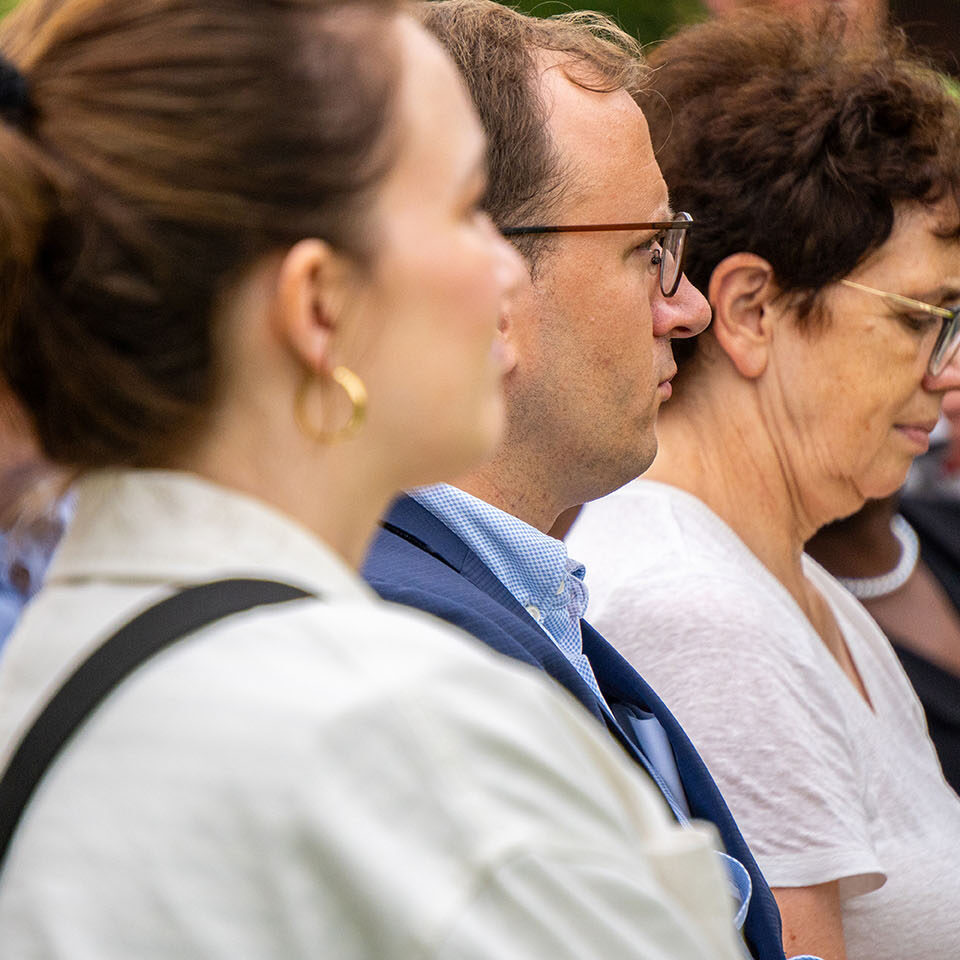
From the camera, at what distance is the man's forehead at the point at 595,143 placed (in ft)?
6.40

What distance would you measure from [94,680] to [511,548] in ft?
3.14

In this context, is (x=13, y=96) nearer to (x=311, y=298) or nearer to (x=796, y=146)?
(x=311, y=298)

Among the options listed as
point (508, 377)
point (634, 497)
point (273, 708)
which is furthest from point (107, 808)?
point (634, 497)

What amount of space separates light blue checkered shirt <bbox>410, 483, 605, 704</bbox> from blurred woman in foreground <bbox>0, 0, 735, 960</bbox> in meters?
0.63

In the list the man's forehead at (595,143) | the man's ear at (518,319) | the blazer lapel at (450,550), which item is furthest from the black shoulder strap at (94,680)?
the man's forehead at (595,143)

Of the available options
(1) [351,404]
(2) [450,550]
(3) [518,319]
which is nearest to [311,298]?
(1) [351,404]

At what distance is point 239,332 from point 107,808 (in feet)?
1.09

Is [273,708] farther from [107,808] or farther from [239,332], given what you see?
[239,332]

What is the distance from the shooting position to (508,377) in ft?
6.38

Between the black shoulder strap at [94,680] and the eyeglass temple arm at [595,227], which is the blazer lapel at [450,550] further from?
the black shoulder strap at [94,680]

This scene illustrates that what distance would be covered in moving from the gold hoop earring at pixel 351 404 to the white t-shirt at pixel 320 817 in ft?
0.53

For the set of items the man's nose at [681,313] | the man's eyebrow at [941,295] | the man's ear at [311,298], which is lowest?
the man's eyebrow at [941,295]

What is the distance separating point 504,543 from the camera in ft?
5.68

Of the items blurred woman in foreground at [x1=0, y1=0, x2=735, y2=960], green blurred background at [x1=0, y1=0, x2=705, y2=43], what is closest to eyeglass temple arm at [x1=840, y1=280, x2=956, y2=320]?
blurred woman in foreground at [x1=0, y1=0, x2=735, y2=960]
